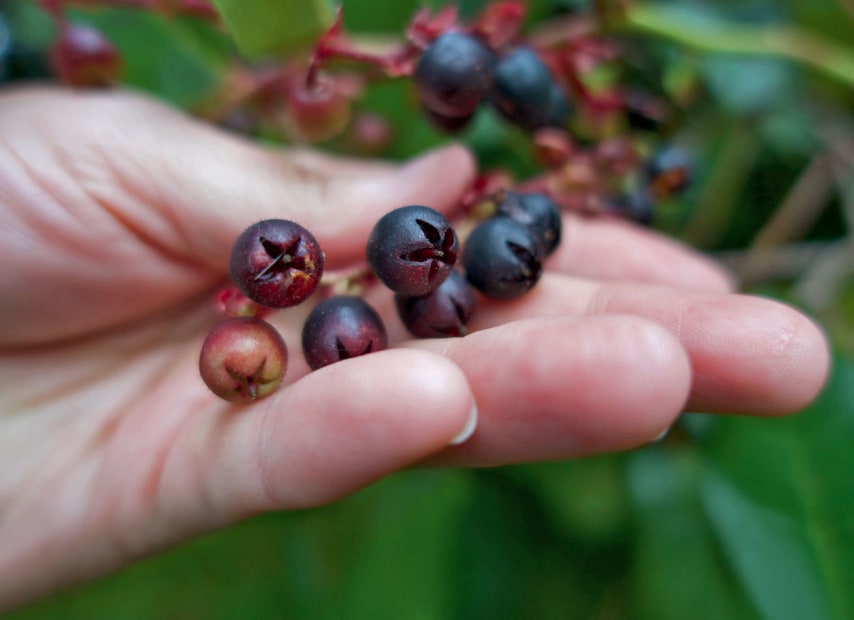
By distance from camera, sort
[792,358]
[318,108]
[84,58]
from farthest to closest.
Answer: [84,58] → [318,108] → [792,358]

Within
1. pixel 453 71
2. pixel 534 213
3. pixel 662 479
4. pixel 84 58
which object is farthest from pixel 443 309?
pixel 84 58

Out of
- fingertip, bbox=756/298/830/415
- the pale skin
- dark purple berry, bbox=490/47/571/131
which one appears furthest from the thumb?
fingertip, bbox=756/298/830/415

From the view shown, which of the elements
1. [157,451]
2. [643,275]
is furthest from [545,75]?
[157,451]

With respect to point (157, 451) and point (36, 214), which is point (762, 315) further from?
point (36, 214)

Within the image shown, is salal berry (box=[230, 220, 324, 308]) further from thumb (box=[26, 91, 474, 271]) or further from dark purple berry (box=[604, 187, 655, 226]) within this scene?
dark purple berry (box=[604, 187, 655, 226])

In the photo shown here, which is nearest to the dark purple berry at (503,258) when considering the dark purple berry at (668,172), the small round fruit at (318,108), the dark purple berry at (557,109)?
the dark purple berry at (557,109)

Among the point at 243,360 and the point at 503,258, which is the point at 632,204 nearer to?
A: the point at 503,258

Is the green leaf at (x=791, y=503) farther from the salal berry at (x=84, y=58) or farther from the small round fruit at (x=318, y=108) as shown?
the salal berry at (x=84, y=58)
